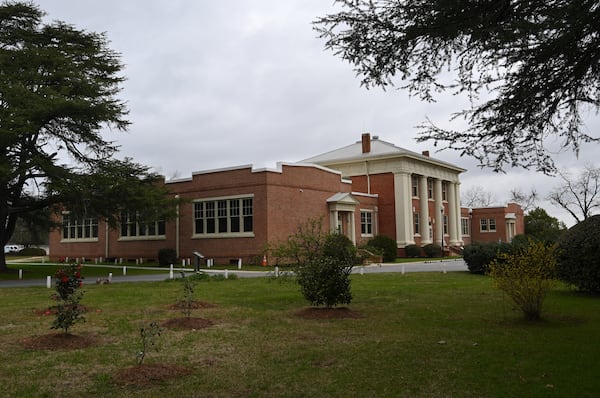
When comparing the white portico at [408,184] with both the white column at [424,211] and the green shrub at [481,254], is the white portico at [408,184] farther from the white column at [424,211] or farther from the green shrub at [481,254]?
the green shrub at [481,254]

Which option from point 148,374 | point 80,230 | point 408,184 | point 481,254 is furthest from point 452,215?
point 148,374

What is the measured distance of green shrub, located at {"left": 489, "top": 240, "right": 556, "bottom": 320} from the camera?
10773mm

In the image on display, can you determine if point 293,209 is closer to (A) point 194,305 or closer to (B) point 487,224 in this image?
(A) point 194,305

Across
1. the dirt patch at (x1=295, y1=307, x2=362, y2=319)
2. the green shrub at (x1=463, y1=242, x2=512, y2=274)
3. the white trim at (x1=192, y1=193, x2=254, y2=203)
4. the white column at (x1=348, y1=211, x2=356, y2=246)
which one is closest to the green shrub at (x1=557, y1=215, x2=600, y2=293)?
the dirt patch at (x1=295, y1=307, x2=362, y2=319)

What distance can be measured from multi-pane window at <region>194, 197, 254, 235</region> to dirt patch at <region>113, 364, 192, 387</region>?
90.5 feet

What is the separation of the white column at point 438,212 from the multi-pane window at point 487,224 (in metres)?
14.7

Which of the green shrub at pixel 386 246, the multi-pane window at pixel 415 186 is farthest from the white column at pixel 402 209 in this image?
the green shrub at pixel 386 246

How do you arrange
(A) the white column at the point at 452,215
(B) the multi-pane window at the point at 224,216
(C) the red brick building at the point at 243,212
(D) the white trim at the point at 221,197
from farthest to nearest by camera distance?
(A) the white column at the point at 452,215 < (B) the multi-pane window at the point at 224,216 < (D) the white trim at the point at 221,197 < (C) the red brick building at the point at 243,212

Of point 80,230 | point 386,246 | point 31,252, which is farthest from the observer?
point 31,252

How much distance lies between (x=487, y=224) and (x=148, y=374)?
6399cm

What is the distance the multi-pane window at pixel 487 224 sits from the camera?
216ft

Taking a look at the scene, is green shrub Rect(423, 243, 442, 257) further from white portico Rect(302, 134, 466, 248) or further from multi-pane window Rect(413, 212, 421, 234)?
multi-pane window Rect(413, 212, 421, 234)

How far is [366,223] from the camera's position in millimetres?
46375

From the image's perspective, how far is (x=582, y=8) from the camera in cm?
712
